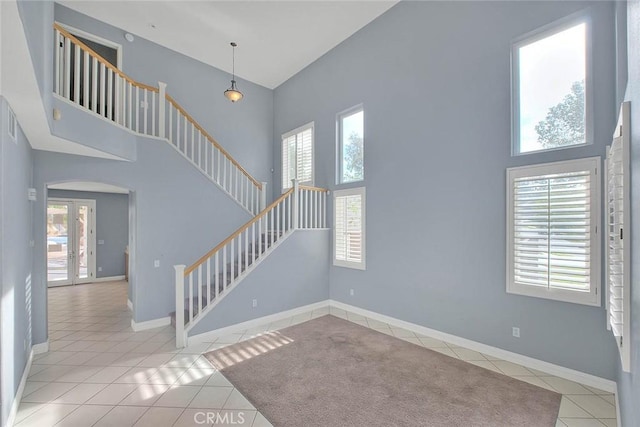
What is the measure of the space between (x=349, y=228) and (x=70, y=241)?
7769 mm

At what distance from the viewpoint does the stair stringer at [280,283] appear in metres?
4.17

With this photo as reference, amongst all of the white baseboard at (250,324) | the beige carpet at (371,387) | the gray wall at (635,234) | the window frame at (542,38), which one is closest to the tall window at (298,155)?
the white baseboard at (250,324)

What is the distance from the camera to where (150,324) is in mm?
4547

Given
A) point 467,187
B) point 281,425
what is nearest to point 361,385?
point 281,425

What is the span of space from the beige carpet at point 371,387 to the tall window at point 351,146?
10.3ft

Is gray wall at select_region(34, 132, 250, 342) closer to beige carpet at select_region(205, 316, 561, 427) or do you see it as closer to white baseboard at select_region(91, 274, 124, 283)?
beige carpet at select_region(205, 316, 561, 427)

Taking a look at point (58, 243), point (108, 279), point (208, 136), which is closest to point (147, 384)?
point (208, 136)

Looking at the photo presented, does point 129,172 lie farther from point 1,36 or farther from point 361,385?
point 361,385

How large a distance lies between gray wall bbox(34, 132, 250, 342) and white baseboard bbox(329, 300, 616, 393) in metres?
3.64

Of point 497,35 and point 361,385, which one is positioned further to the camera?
point 497,35

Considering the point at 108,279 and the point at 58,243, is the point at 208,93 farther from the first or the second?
the point at 108,279

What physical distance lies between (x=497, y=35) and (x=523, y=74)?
647mm

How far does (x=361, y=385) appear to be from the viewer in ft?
9.55

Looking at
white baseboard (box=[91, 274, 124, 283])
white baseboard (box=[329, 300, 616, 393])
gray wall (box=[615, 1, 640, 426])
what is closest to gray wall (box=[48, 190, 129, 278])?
white baseboard (box=[91, 274, 124, 283])
